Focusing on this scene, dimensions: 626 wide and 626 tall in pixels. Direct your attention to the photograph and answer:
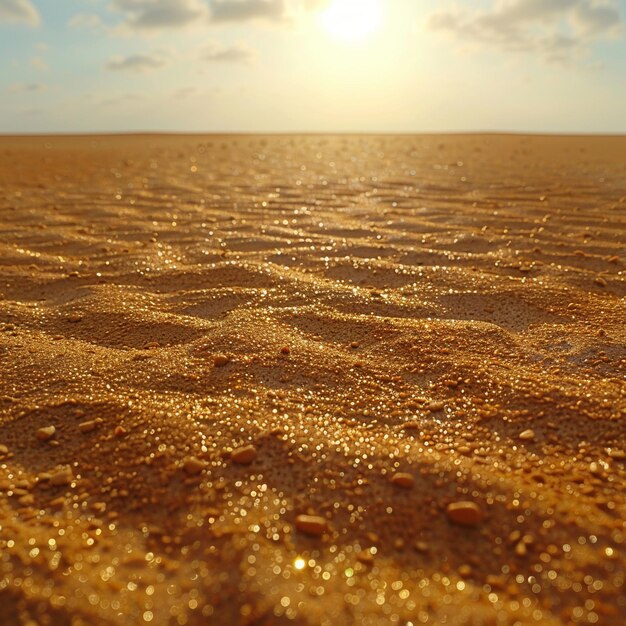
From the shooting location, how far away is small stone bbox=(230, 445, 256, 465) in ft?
3.71

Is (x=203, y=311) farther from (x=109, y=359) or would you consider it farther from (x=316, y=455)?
(x=316, y=455)

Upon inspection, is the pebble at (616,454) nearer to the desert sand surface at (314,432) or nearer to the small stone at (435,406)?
the desert sand surface at (314,432)

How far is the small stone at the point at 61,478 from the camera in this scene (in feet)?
3.60

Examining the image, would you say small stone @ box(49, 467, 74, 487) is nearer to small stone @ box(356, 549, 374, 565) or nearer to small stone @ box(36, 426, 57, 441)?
small stone @ box(36, 426, 57, 441)

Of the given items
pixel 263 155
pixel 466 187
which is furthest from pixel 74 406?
pixel 263 155

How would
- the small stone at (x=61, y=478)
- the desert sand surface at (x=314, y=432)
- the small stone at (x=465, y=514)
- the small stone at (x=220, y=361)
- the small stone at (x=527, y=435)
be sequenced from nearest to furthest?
the desert sand surface at (x=314, y=432), the small stone at (x=465, y=514), the small stone at (x=61, y=478), the small stone at (x=527, y=435), the small stone at (x=220, y=361)

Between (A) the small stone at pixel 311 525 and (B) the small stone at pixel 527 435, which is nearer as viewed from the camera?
(A) the small stone at pixel 311 525

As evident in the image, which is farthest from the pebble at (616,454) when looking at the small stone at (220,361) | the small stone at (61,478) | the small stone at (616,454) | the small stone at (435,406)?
the small stone at (61,478)

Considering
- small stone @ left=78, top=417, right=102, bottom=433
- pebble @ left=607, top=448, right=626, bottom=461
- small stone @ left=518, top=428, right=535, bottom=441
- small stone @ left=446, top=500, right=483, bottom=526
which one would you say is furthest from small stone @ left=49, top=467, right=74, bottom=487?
pebble @ left=607, top=448, right=626, bottom=461

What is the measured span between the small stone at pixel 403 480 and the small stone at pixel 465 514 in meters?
0.09

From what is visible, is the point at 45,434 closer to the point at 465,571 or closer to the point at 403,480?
the point at 403,480

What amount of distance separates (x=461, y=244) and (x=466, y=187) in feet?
7.08

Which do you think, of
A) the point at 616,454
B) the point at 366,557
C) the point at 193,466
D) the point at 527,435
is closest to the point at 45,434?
the point at 193,466

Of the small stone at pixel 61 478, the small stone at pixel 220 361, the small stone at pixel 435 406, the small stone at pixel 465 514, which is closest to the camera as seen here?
the small stone at pixel 465 514
